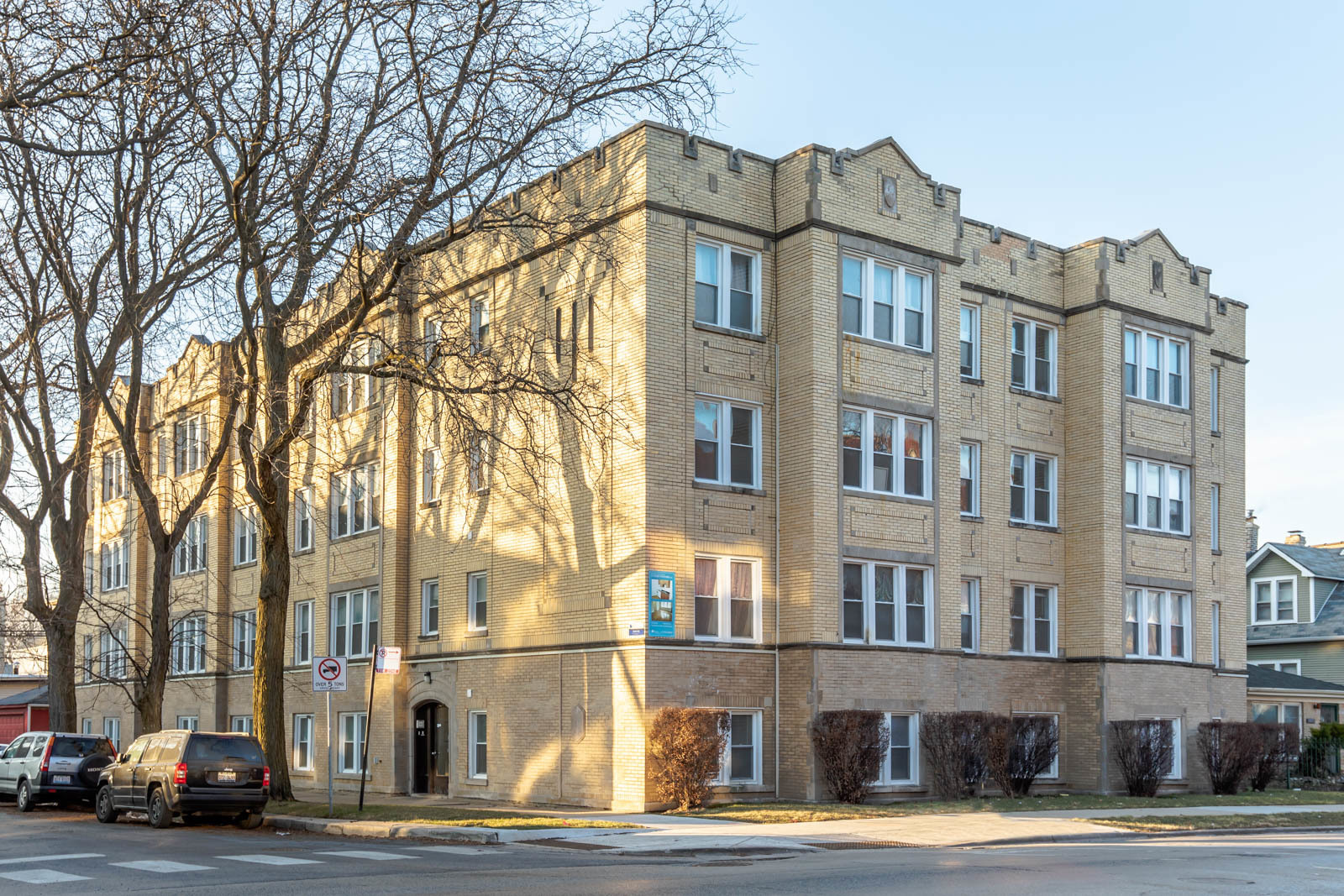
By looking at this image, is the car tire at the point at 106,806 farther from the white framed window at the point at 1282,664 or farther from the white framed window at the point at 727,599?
the white framed window at the point at 1282,664

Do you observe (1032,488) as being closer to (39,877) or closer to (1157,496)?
(1157,496)

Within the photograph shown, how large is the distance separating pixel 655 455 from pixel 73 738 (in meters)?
13.4

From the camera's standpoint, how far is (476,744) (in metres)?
30.8

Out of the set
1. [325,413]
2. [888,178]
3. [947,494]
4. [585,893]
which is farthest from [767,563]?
[585,893]

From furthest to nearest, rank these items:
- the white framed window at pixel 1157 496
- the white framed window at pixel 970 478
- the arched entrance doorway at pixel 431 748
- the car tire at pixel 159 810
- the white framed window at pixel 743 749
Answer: the white framed window at pixel 1157 496 < the arched entrance doorway at pixel 431 748 < the white framed window at pixel 970 478 < the white framed window at pixel 743 749 < the car tire at pixel 159 810

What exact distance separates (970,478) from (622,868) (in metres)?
17.5

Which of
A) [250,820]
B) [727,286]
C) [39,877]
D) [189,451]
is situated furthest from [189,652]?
[39,877]

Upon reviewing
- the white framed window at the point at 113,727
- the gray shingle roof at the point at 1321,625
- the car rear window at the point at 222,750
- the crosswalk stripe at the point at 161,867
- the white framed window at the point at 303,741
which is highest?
the gray shingle roof at the point at 1321,625

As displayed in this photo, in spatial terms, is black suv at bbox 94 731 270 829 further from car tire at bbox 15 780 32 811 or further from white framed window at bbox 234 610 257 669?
white framed window at bbox 234 610 257 669

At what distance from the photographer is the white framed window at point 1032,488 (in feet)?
108

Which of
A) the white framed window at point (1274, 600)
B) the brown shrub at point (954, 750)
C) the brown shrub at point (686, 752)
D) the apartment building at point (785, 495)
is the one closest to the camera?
the brown shrub at point (686, 752)

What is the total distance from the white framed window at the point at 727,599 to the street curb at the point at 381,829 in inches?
278

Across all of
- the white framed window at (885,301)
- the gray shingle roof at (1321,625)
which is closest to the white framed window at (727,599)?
the white framed window at (885,301)

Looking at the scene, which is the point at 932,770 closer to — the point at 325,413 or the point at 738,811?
the point at 738,811
